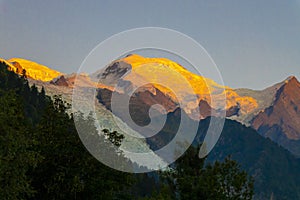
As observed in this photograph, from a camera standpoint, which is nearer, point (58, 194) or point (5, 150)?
point (5, 150)

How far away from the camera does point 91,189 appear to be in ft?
141

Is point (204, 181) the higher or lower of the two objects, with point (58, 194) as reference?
higher

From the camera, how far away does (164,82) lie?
54.2 meters

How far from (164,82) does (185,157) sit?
30.0 ft

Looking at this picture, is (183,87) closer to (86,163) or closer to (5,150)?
(86,163)

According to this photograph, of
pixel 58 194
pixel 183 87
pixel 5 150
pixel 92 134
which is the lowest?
pixel 58 194

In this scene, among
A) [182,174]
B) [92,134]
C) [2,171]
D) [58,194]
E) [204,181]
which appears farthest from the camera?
[182,174]

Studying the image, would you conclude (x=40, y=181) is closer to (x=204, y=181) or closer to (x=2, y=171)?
(x=2, y=171)

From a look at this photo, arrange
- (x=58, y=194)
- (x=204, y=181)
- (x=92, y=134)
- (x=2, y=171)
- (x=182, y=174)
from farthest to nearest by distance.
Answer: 1. (x=182, y=174)
2. (x=204, y=181)
3. (x=92, y=134)
4. (x=58, y=194)
5. (x=2, y=171)

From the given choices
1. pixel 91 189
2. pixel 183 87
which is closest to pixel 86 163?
pixel 91 189

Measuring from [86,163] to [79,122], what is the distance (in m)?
5.67

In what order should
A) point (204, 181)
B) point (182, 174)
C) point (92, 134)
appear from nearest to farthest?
point (92, 134) < point (204, 181) < point (182, 174)

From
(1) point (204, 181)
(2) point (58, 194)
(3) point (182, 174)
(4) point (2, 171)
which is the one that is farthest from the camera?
(3) point (182, 174)

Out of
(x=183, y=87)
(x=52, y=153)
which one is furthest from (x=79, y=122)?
(x=183, y=87)
